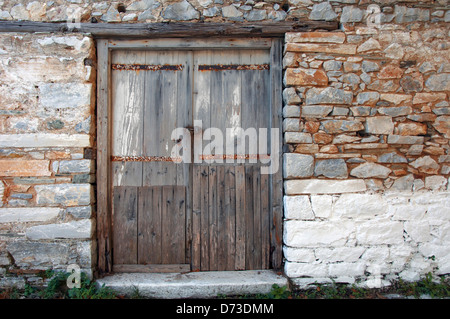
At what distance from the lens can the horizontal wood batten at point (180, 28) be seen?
271 centimetres

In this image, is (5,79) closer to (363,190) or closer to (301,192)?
(301,192)

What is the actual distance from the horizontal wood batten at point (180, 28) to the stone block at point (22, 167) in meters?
1.28

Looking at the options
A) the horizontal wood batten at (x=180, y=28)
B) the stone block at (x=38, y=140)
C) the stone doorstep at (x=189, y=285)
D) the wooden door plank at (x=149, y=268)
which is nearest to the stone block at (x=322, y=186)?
the stone doorstep at (x=189, y=285)

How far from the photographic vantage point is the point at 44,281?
264cm

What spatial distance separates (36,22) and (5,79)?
628 millimetres

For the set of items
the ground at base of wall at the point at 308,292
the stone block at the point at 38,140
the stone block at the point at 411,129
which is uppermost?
the stone block at the point at 411,129

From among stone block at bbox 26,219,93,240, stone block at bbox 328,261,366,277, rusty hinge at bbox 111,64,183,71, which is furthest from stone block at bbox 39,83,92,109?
stone block at bbox 328,261,366,277

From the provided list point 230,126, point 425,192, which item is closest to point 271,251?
point 230,126

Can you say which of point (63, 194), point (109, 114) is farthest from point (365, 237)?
point (63, 194)

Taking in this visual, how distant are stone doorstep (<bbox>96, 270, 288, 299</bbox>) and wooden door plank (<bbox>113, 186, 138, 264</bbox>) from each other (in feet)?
0.74

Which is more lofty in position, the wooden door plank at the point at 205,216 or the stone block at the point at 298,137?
the stone block at the point at 298,137

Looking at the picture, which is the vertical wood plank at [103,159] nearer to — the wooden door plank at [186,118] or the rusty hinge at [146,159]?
the rusty hinge at [146,159]

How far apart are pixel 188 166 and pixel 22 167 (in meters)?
1.57

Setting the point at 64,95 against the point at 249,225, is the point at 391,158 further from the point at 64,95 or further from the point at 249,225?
the point at 64,95
